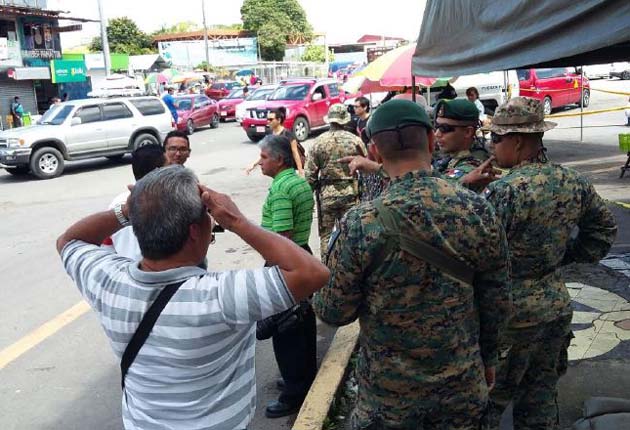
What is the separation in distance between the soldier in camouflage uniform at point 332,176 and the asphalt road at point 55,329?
1193mm

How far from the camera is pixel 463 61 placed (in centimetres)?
380

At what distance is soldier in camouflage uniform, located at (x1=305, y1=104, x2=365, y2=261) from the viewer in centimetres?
580

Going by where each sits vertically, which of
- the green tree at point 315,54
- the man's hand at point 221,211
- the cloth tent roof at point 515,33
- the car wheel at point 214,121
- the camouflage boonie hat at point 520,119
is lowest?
the car wheel at point 214,121

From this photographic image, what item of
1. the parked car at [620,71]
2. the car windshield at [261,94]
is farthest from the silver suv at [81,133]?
the parked car at [620,71]

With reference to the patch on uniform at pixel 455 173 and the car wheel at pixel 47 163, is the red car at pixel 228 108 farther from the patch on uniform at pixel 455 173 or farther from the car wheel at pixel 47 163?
the patch on uniform at pixel 455 173

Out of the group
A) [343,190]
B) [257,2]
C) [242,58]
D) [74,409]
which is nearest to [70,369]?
[74,409]

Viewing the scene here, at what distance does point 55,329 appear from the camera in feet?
18.4

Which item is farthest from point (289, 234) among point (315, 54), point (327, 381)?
point (315, 54)

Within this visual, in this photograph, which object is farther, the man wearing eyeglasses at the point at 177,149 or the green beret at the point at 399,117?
the man wearing eyeglasses at the point at 177,149

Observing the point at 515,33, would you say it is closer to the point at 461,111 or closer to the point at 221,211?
the point at 461,111

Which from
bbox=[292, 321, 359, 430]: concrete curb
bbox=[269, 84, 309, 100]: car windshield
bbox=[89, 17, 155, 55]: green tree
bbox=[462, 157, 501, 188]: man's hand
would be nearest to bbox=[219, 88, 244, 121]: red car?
bbox=[269, 84, 309, 100]: car windshield

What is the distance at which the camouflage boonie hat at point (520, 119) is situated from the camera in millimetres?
2916

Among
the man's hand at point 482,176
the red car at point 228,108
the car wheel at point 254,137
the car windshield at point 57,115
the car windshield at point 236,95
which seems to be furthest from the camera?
the car windshield at point 236,95

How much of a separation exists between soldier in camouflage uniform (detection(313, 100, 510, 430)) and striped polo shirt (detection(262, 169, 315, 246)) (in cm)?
184
